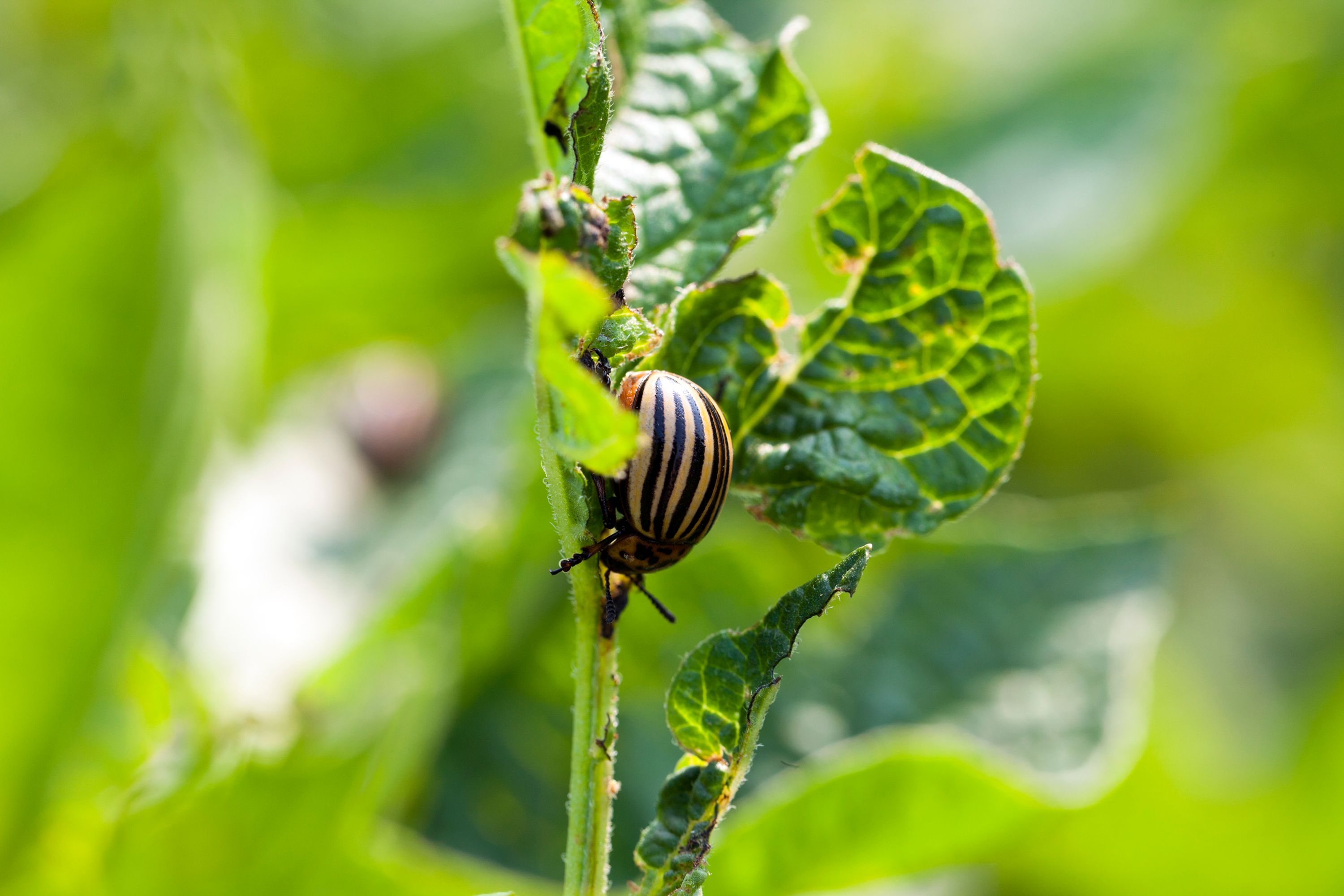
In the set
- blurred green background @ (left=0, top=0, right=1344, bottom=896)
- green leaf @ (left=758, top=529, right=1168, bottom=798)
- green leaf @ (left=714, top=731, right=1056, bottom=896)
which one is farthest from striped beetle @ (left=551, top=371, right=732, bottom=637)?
green leaf @ (left=758, top=529, right=1168, bottom=798)

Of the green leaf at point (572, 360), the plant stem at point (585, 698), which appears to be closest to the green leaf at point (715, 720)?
the plant stem at point (585, 698)

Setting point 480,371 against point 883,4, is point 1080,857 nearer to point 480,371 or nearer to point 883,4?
point 480,371

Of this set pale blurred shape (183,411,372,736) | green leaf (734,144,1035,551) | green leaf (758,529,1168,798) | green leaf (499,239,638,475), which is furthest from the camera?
pale blurred shape (183,411,372,736)

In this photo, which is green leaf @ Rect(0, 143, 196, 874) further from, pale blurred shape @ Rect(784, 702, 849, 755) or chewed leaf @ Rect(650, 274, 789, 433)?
pale blurred shape @ Rect(784, 702, 849, 755)

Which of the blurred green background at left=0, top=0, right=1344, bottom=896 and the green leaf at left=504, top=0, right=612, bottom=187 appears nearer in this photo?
the green leaf at left=504, top=0, right=612, bottom=187

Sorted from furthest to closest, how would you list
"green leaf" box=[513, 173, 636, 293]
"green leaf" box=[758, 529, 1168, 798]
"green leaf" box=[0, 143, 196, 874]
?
"green leaf" box=[758, 529, 1168, 798]
"green leaf" box=[0, 143, 196, 874]
"green leaf" box=[513, 173, 636, 293]

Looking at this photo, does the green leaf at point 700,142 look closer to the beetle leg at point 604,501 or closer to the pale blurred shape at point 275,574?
the beetle leg at point 604,501
